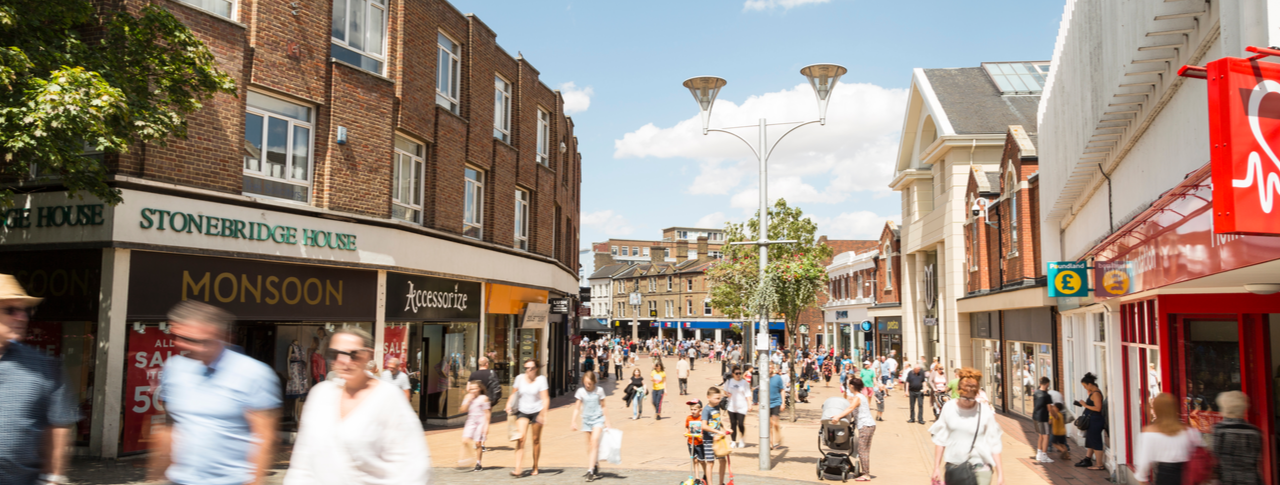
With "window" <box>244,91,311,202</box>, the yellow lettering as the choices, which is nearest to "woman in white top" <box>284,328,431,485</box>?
the yellow lettering

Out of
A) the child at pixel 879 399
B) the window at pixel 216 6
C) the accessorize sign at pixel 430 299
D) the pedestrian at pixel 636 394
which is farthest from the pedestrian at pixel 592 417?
the child at pixel 879 399

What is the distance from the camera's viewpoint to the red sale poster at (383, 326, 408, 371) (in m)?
16.5

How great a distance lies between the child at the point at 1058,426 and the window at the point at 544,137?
1531 centimetres

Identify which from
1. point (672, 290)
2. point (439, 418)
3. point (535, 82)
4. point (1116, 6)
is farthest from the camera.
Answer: point (672, 290)

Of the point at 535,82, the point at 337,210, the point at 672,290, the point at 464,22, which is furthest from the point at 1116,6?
the point at 672,290

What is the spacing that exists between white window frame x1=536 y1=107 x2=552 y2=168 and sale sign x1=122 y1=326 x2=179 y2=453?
1362 centimetres

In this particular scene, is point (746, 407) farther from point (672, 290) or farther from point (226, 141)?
point (672, 290)

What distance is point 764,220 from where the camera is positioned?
13977mm

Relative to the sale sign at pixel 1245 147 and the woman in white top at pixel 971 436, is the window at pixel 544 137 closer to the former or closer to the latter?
the woman in white top at pixel 971 436

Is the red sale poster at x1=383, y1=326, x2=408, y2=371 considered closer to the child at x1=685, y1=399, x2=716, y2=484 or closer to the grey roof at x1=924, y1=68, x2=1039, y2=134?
the child at x1=685, y1=399, x2=716, y2=484

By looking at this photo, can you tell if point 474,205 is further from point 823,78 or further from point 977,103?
point 977,103

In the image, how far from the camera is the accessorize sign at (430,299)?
54.6ft

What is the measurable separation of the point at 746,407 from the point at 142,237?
9371 mm

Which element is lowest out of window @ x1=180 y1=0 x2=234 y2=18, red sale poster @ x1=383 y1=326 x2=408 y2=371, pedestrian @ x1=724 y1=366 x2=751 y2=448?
pedestrian @ x1=724 y1=366 x2=751 y2=448
